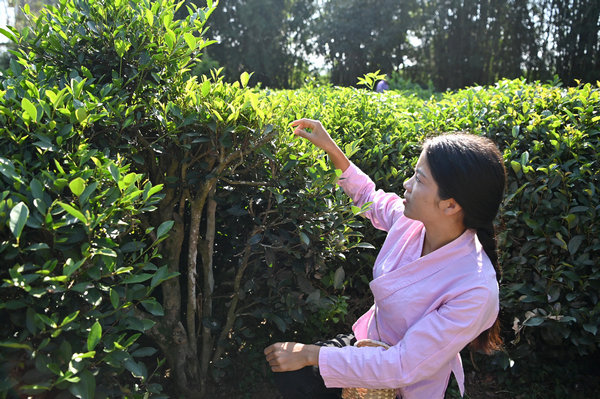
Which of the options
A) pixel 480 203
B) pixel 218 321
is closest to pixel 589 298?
pixel 480 203

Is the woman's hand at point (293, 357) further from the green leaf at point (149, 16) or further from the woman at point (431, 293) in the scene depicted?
the green leaf at point (149, 16)

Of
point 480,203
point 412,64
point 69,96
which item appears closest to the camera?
point 69,96

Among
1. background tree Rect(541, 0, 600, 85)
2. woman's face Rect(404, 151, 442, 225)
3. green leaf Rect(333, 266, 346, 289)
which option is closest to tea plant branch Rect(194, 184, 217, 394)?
green leaf Rect(333, 266, 346, 289)

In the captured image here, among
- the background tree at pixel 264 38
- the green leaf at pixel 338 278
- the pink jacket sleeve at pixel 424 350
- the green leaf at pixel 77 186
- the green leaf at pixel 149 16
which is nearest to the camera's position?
the green leaf at pixel 77 186

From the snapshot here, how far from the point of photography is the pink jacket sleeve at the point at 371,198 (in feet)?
7.65

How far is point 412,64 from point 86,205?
65.7 ft

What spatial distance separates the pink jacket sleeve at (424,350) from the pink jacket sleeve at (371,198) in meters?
0.67

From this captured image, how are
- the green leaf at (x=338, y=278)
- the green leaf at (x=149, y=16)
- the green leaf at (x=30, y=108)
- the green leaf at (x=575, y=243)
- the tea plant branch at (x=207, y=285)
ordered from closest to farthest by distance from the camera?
the green leaf at (x=30, y=108) < the green leaf at (x=149, y=16) < the tea plant branch at (x=207, y=285) < the green leaf at (x=338, y=278) < the green leaf at (x=575, y=243)

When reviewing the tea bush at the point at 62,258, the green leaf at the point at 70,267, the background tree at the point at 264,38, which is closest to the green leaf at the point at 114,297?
the tea bush at the point at 62,258

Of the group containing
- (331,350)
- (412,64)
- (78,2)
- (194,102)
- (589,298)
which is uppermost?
(412,64)

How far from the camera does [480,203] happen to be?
1845mm

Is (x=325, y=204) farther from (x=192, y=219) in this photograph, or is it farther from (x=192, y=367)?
(x=192, y=367)

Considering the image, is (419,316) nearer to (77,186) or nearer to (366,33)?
(77,186)

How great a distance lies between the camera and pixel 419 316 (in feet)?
6.09
